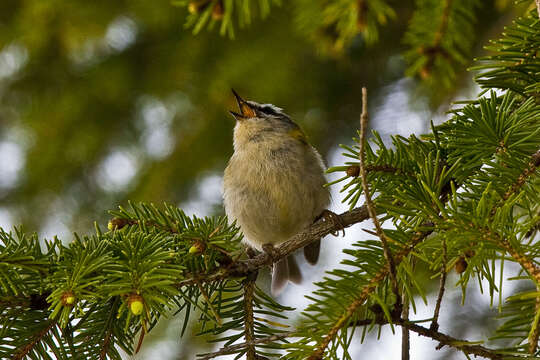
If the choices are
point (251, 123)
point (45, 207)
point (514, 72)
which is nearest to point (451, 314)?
point (251, 123)

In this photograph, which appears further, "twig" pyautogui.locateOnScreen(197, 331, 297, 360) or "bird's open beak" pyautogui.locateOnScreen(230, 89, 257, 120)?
"bird's open beak" pyautogui.locateOnScreen(230, 89, 257, 120)

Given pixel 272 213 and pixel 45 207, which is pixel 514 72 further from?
pixel 45 207

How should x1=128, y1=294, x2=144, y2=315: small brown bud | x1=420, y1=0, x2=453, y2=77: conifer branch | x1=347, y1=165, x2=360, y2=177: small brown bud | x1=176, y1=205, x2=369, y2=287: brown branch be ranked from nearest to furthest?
x1=128, y1=294, x2=144, y2=315: small brown bud
x1=347, y1=165, x2=360, y2=177: small brown bud
x1=176, y1=205, x2=369, y2=287: brown branch
x1=420, y1=0, x2=453, y2=77: conifer branch

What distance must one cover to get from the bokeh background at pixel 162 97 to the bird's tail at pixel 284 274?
0.20 metres

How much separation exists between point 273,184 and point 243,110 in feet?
2.44

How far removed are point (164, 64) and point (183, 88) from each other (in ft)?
0.61

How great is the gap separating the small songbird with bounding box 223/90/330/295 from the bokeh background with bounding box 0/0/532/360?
288 millimetres

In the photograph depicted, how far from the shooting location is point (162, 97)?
3.66 m

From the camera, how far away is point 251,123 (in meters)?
3.53

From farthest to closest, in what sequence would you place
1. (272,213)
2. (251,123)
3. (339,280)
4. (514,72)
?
(251,123) < (272,213) < (514,72) < (339,280)

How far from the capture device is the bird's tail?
11.4ft

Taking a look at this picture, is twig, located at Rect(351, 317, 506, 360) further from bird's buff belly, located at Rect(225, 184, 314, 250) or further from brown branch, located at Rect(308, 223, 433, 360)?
bird's buff belly, located at Rect(225, 184, 314, 250)

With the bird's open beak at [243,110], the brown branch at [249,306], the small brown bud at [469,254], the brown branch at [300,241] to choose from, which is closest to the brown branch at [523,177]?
the small brown bud at [469,254]

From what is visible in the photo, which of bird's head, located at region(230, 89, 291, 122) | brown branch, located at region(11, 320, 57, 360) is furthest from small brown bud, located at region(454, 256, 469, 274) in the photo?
bird's head, located at region(230, 89, 291, 122)
